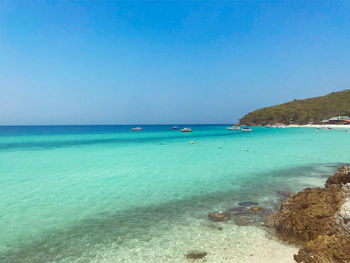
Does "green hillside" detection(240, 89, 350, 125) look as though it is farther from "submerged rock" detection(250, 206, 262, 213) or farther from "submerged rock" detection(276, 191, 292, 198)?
"submerged rock" detection(250, 206, 262, 213)

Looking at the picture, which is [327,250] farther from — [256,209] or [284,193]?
[284,193]

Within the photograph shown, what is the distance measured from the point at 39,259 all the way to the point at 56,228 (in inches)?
70.9

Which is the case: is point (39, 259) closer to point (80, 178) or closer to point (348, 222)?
point (348, 222)

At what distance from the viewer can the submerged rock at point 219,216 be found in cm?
727

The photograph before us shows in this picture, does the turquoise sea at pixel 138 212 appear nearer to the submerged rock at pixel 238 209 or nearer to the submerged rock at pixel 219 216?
the submerged rock at pixel 219 216

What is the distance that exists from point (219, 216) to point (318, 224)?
288 centimetres

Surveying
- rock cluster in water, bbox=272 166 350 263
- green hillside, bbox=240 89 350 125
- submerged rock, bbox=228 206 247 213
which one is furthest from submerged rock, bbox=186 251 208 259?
green hillside, bbox=240 89 350 125

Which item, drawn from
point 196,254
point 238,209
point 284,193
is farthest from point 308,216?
point 284,193

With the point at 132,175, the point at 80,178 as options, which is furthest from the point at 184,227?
the point at 80,178

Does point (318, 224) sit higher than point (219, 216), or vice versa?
point (318, 224)

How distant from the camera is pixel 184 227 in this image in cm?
Result: 676

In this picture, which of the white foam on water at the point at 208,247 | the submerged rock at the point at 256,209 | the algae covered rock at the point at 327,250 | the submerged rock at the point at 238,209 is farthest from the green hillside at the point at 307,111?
the algae covered rock at the point at 327,250

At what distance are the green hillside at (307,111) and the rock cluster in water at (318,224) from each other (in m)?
134

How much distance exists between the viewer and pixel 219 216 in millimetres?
7422
